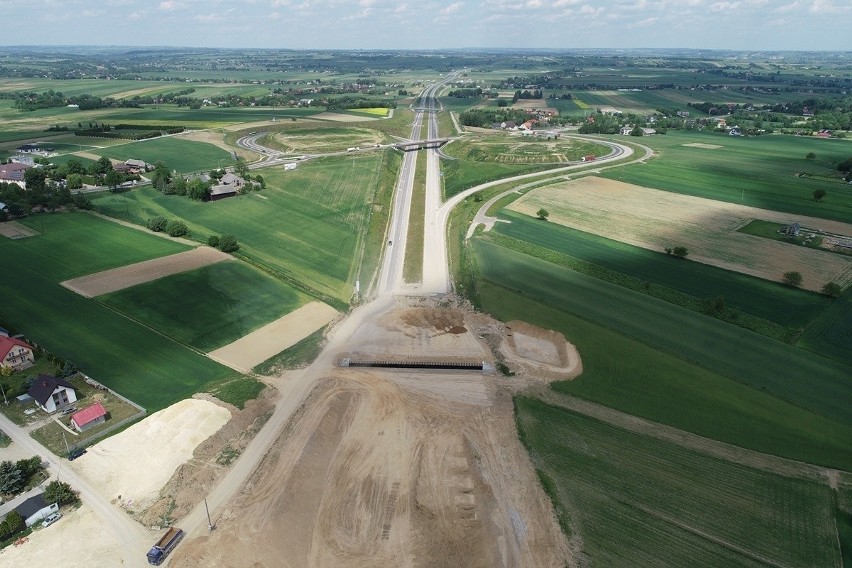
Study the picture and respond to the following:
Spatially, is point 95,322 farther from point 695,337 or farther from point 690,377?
point 695,337

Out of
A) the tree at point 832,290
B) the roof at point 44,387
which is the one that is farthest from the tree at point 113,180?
the tree at point 832,290

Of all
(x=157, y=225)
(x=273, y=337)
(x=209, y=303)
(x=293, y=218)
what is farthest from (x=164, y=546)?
(x=293, y=218)

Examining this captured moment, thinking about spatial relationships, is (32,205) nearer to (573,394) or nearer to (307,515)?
(307,515)

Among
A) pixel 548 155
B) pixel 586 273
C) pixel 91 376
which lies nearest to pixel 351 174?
pixel 548 155

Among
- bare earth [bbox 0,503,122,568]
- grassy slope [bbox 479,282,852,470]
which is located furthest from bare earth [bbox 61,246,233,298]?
grassy slope [bbox 479,282,852,470]

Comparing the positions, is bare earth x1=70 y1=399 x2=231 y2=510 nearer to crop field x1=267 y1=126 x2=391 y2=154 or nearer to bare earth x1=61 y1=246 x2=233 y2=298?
bare earth x1=61 y1=246 x2=233 y2=298
